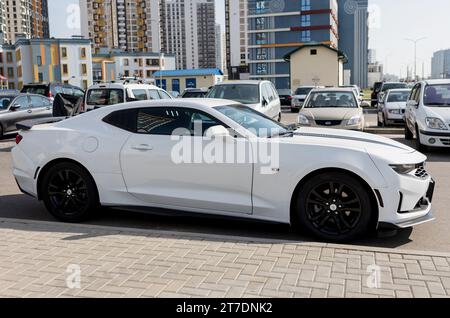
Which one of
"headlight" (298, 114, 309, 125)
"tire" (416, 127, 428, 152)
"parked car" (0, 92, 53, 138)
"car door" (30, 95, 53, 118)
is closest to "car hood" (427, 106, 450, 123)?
"tire" (416, 127, 428, 152)

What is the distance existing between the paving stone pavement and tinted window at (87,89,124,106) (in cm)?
923

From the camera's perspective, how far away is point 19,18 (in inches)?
6540

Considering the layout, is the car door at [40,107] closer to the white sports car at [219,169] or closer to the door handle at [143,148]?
the white sports car at [219,169]

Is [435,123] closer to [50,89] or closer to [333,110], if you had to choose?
[333,110]

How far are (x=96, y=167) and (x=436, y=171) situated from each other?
6309 millimetres

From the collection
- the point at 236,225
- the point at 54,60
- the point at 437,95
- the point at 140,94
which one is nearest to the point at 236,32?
the point at 54,60

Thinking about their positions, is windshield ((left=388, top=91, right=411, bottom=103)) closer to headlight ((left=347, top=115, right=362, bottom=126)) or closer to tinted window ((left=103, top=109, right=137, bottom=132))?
headlight ((left=347, top=115, right=362, bottom=126))

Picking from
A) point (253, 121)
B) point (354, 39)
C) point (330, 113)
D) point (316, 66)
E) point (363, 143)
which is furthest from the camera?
point (354, 39)

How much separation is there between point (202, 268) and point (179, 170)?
1.60 m

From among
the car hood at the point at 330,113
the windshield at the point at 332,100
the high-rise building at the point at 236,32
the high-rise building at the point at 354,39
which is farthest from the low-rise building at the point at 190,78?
the high-rise building at the point at 236,32

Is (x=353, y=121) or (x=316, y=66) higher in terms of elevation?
(x=316, y=66)

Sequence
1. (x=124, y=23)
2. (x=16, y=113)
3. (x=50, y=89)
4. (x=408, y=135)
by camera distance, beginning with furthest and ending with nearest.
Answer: (x=124, y=23) < (x=50, y=89) < (x=16, y=113) < (x=408, y=135)

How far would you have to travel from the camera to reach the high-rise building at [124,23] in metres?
140

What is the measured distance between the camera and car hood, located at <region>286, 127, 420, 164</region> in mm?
5191
